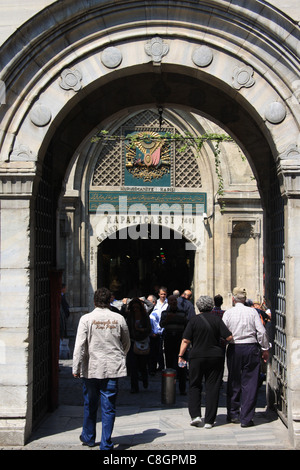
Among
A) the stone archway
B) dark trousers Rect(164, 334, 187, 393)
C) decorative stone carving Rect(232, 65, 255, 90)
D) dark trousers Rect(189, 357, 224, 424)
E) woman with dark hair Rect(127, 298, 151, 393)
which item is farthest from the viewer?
woman with dark hair Rect(127, 298, 151, 393)

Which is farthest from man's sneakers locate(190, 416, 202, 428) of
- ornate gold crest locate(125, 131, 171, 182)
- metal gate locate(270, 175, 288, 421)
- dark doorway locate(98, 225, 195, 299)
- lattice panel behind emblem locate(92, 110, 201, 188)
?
dark doorway locate(98, 225, 195, 299)

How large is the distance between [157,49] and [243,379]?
12.3 feet

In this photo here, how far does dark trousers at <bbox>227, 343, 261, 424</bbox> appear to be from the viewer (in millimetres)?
6402

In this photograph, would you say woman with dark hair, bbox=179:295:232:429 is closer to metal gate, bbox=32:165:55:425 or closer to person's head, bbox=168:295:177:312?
metal gate, bbox=32:165:55:425

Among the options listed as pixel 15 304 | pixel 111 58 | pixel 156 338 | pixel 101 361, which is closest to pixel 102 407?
pixel 101 361

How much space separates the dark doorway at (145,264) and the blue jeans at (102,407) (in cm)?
1353

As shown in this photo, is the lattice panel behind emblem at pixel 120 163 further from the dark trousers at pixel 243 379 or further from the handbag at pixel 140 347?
the dark trousers at pixel 243 379

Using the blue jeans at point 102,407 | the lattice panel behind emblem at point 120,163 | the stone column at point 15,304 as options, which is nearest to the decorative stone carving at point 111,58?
the stone column at point 15,304

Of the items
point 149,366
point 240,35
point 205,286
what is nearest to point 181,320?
point 149,366

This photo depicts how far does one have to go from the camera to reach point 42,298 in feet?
22.5

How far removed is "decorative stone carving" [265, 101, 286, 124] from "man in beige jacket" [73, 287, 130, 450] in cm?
241

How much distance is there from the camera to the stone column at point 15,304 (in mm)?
5660

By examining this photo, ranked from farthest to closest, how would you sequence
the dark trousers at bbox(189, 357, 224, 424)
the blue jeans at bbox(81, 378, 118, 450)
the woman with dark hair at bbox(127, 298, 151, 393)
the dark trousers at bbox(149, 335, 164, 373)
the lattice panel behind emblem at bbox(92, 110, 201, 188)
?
the lattice panel behind emblem at bbox(92, 110, 201, 188) → the dark trousers at bbox(149, 335, 164, 373) → the woman with dark hair at bbox(127, 298, 151, 393) → the dark trousers at bbox(189, 357, 224, 424) → the blue jeans at bbox(81, 378, 118, 450)

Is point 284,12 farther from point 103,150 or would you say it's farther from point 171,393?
point 103,150
